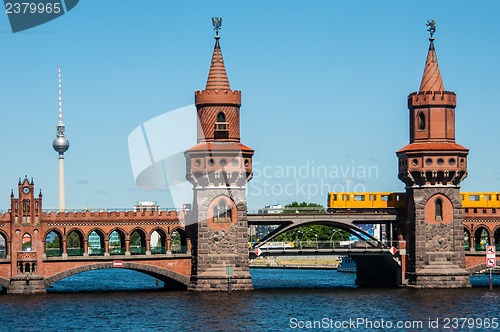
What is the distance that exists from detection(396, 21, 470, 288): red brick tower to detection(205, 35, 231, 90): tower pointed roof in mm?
20576

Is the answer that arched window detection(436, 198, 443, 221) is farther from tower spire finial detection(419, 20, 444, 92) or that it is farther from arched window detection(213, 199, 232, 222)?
arched window detection(213, 199, 232, 222)

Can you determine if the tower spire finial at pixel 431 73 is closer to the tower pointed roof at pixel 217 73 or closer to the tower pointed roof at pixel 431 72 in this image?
the tower pointed roof at pixel 431 72

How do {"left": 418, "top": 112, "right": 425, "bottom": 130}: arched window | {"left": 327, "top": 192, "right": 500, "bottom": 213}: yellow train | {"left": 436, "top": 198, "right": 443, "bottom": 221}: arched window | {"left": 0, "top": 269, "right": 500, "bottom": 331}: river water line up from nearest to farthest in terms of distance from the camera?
1. {"left": 0, "top": 269, "right": 500, "bottom": 331}: river water
2. {"left": 436, "top": 198, "right": 443, "bottom": 221}: arched window
3. {"left": 418, "top": 112, "right": 425, "bottom": 130}: arched window
4. {"left": 327, "top": 192, "right": 500, "bottom": 213}: yellow train

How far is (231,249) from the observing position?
126 m

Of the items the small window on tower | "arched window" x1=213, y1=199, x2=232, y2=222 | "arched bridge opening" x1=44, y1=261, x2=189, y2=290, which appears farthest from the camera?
the small window on tower

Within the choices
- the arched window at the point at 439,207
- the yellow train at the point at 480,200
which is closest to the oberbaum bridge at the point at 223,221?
the arched window at the point at 439,207

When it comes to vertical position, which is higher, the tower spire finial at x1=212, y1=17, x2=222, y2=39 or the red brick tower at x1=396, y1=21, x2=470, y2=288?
the tower spire finial at x1=212, y1=17, x2=222, y2=39

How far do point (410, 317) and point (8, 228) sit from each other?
4642cm

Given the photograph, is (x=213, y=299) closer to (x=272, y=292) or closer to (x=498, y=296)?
(x=272, y=292)

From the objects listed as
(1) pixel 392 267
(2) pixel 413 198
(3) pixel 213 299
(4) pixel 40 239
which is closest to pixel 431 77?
(2) pixel 413 198

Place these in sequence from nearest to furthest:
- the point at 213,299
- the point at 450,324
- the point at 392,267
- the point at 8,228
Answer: the point at 450,324 → the point at 213,299 → the point at 8,228 → the point at 392,267

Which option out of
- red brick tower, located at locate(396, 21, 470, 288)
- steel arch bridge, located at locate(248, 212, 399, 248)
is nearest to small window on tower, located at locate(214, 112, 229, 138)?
steel arch bridge, located at locate(248, 212, 399, 248)

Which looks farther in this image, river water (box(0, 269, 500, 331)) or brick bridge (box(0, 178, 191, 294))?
brick bridge (box(0, 178, 191, 294))

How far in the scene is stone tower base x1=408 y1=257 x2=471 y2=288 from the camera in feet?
415
